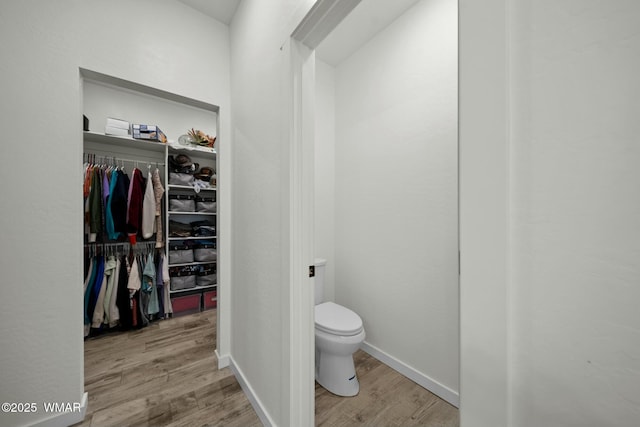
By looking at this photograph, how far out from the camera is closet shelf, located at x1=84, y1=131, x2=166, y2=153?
2.35m

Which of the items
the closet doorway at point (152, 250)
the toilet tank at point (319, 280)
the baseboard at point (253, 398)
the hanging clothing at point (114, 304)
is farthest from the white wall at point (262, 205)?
the hanging clothing at point (114, 304)

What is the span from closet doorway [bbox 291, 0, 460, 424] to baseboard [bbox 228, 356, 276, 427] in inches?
21.9

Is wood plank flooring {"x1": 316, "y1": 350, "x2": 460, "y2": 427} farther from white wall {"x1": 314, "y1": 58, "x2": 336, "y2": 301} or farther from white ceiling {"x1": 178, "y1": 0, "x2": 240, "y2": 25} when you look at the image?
white ceiling {"x1": 178, "y1": 0, "x2": 240, "y2": 25}

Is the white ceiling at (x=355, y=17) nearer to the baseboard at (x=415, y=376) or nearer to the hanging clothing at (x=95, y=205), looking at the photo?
the hanging clothing at (x=95, y=205)

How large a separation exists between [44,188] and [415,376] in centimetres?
253

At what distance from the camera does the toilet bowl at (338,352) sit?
1515mm

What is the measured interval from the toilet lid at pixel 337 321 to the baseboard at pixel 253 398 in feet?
1.74

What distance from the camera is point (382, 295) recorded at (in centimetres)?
192

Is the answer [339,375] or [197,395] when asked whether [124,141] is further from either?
[339,375]

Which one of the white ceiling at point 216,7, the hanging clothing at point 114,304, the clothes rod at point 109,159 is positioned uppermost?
the white ceiling at point 216,7

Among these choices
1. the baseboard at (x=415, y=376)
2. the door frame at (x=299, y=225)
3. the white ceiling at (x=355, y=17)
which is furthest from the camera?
the white ceiling at (x=355, y=17)

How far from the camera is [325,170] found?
2332 mm

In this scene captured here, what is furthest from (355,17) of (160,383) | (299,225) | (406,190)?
(160,383)

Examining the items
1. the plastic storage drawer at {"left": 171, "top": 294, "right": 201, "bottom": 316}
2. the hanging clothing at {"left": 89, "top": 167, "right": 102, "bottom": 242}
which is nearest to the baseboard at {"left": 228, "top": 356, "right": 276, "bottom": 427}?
the plastic storage drawer at {"left": 171, "top": 294, "right": 201, "bottom": 316}
